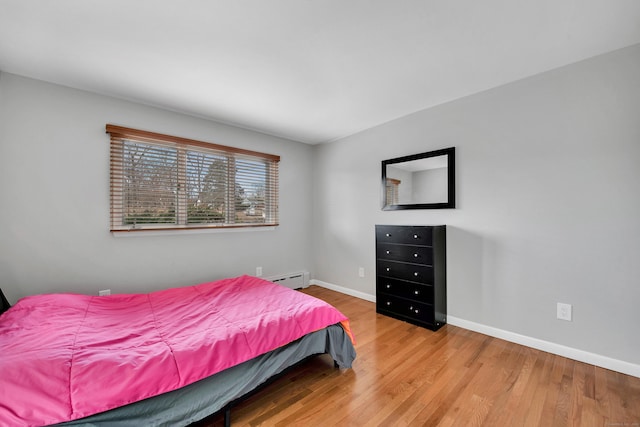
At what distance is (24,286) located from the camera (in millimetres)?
2230

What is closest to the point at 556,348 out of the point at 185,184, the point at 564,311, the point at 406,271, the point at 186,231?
the point at 564,311

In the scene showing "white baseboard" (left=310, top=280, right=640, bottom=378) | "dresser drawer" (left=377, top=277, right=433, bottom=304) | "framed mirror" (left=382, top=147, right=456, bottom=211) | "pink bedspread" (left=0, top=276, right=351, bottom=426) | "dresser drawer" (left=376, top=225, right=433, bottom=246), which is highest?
"framed mirror" (left=382, top=147, right=456, bottom=211)

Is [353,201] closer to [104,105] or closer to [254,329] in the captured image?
[254,329]

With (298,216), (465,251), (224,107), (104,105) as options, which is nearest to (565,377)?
(465,251)

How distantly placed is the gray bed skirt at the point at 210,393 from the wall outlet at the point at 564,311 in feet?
6.03

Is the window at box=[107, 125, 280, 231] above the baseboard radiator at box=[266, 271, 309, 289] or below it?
above

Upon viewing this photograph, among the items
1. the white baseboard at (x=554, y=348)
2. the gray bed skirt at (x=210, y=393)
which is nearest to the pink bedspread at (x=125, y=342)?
the gray bed skirt at (x=210, y=393)

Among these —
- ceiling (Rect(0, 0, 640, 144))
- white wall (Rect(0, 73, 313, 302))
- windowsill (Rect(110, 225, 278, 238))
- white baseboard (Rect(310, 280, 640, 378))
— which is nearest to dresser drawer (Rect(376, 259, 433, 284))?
white baseboard (Rect(310, 280, 640, 378))

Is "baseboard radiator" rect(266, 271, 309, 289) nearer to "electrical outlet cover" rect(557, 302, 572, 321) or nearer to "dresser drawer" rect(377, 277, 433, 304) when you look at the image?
"dresser drawer" rect(377, 277, 433, 304)

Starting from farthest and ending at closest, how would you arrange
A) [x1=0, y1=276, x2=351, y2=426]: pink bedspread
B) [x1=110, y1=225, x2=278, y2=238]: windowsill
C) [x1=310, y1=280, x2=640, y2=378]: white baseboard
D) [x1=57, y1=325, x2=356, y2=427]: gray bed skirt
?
[x1=110, y1=225, x2=278, y2=238]: windowsill < [x1=310, y1=280, x2=640, y2=378]: white baseboard < [x1=57, y1=325, x2=356, y2=427]: gray bed skirt < [x1=0, y1=276, x2=351, y2=426]: pink bedspread

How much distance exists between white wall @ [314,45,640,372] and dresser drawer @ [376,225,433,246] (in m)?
0.32

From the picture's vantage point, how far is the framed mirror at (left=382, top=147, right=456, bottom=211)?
2.83 m

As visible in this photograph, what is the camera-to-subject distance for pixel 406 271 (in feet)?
9.53

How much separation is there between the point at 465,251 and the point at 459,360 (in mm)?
1060
